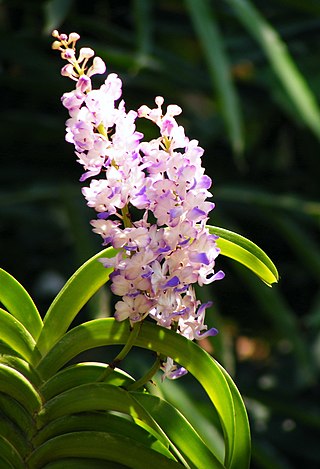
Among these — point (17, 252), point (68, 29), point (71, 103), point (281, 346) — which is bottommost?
point (71, 103)

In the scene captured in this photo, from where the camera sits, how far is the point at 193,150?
40 cm

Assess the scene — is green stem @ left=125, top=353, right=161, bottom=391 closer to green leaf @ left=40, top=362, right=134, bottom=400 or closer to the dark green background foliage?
green leaf @ left=40, top=362, right=134, bottom=400

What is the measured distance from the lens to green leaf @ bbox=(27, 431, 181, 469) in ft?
→ 1.34

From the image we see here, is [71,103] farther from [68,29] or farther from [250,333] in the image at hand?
[250,333]

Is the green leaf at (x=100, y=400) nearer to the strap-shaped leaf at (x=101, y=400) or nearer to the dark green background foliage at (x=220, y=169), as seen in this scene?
the strap-shaped leaf at (x=101, y=400)

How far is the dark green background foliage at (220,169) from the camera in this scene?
4.94 feet

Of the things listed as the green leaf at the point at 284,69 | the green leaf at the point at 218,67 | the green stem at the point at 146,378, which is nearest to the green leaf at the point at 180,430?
the green stem at the point at 146,378

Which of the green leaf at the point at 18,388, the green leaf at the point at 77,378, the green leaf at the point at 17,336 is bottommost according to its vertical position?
the green leaf at the point at 18,388

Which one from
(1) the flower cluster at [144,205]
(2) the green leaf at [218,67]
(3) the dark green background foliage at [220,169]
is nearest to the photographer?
(1) the flower cluster at [144,205]

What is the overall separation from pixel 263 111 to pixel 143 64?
1.31 feet

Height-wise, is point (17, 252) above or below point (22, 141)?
below

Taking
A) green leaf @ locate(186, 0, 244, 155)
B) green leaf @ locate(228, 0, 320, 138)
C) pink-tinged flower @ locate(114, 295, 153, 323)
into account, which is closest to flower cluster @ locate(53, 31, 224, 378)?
pink-tinged flower @ locate(114, 295, 153, 323)

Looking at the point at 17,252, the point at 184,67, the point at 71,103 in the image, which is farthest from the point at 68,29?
the point at 71,103

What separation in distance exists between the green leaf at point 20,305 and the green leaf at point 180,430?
0.20 ft
